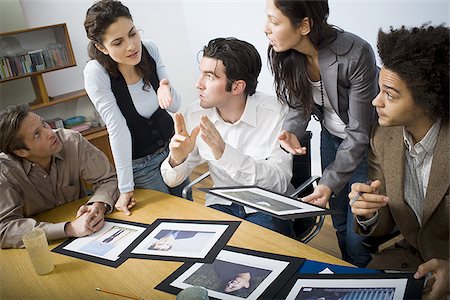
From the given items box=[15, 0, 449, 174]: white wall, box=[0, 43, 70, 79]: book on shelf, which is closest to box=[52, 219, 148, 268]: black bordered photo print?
box=[15, 0, 449, 174]: white wall

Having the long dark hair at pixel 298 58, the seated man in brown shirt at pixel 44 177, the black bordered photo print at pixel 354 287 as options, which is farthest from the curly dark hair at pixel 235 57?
the black bordered photo print at pixel 354 287

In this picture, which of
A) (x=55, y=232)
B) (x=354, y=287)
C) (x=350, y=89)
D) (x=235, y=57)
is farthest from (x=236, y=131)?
(x=354, y=287)

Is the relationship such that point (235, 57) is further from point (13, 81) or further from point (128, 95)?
point (13, 81)

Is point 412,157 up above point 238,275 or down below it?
above

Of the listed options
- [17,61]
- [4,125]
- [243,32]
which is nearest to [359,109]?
[4,125]

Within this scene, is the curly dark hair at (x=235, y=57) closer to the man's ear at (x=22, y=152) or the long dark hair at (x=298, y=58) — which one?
the long dark hair at (x=298, y=58)

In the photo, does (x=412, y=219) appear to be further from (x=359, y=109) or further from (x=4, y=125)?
(x=4, y=125)

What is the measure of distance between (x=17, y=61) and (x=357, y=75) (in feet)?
7.79

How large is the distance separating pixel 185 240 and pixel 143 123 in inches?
26.4

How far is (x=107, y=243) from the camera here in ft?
4.58

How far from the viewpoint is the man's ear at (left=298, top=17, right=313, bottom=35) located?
1.35 metres

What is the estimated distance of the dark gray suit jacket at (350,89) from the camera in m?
1.36

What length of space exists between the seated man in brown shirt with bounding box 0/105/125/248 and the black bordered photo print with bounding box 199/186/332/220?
46cm

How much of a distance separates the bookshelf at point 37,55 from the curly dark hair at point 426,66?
8.12 feet
